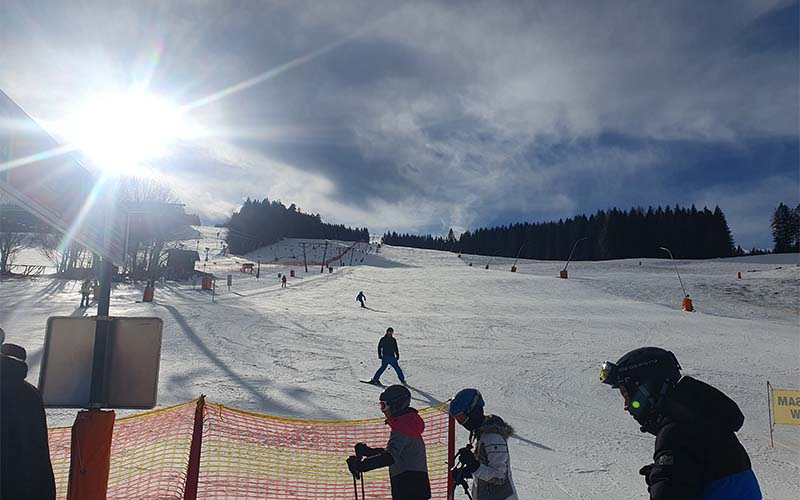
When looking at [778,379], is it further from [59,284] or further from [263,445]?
[59,284]

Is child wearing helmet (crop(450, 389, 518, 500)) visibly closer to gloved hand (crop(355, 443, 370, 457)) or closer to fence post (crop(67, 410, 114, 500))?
gloved hand (crop(355, 443, 370, 457))

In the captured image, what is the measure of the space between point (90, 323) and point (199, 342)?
12148 millimetres

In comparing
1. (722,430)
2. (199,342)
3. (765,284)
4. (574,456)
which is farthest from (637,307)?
(722,430)

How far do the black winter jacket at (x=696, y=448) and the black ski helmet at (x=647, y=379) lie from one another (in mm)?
139

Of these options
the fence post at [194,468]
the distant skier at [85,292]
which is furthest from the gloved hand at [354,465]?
the distant skier at [85,292]

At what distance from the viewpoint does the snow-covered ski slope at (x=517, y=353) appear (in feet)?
24.7

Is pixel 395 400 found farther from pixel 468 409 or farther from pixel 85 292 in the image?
pixel 85 292

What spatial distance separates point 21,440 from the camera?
83.0 inches

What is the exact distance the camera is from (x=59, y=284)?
3478cm

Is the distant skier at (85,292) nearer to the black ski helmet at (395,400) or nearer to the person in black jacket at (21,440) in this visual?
the black ski helmet at (395,400)

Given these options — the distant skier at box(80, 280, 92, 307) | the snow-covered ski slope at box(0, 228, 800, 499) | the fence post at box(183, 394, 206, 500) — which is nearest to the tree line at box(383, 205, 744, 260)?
the snow-covered ski slope at box(0, 228, 800, 499)

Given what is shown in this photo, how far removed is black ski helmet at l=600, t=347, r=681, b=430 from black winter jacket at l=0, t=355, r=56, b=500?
281cm

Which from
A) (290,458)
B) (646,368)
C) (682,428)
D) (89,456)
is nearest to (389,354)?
(290,458)

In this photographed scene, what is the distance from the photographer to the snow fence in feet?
17.3
